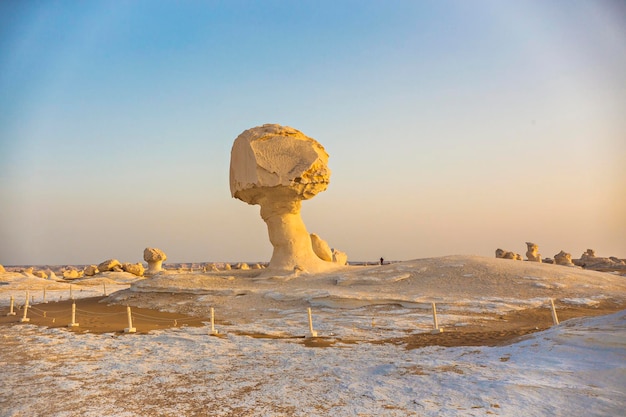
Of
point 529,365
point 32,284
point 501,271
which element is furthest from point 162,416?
point 32,284

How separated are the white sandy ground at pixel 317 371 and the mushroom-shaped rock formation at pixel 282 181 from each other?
7.53 meters

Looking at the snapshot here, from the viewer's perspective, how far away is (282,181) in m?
20.7

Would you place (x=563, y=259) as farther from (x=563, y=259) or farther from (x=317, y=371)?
A: (x=317, y=371)

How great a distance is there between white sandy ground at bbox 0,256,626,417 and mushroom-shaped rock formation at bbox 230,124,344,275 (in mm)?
7528

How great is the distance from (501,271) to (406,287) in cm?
422

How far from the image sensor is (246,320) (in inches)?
523

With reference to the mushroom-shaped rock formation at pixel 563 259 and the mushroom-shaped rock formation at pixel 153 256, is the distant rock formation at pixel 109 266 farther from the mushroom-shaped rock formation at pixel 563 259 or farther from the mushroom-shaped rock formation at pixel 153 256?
the mushroom-shaped rock formation at pixel 563 259

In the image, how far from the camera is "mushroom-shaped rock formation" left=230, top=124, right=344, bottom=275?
68.1 feet

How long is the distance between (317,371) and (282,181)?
14.8 metres

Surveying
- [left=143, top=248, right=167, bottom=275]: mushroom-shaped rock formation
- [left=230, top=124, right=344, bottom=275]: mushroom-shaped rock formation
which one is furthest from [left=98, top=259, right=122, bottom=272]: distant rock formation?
[left=230, top=124, right=344, bottom=275]: mushroom-shaped rock formation

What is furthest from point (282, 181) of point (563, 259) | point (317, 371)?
point (563, 259)

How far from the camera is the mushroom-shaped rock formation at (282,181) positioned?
68.1ft

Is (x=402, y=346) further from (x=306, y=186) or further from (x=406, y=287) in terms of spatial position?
(x=306, y=186)

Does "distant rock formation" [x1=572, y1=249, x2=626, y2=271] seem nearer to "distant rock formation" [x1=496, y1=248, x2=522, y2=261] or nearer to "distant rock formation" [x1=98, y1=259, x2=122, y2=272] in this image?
"distant rock formation" [x1=496, y1=248, x2=522, y2=261]
